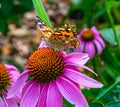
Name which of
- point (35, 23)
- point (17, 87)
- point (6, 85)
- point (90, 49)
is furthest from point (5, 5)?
point (35, 23)

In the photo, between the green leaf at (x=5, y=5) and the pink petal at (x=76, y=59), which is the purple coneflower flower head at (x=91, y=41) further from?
the pink petal at (x=76, y=59)

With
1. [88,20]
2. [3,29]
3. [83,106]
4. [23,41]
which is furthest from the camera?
[23,41]

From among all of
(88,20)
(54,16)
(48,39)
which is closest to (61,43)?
(48,39)

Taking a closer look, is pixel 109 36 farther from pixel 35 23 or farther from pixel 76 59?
pixel 35 23

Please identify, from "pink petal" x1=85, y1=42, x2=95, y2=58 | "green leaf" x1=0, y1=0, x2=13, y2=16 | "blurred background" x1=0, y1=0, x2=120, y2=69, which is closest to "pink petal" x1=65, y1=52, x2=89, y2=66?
"pink petal" x1=85, y1=42, x2=95, y2=58

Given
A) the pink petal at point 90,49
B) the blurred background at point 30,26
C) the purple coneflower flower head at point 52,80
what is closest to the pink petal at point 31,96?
the purple coneflower flower head at point 52,80

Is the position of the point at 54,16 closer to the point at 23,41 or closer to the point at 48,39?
the point at 23,41
